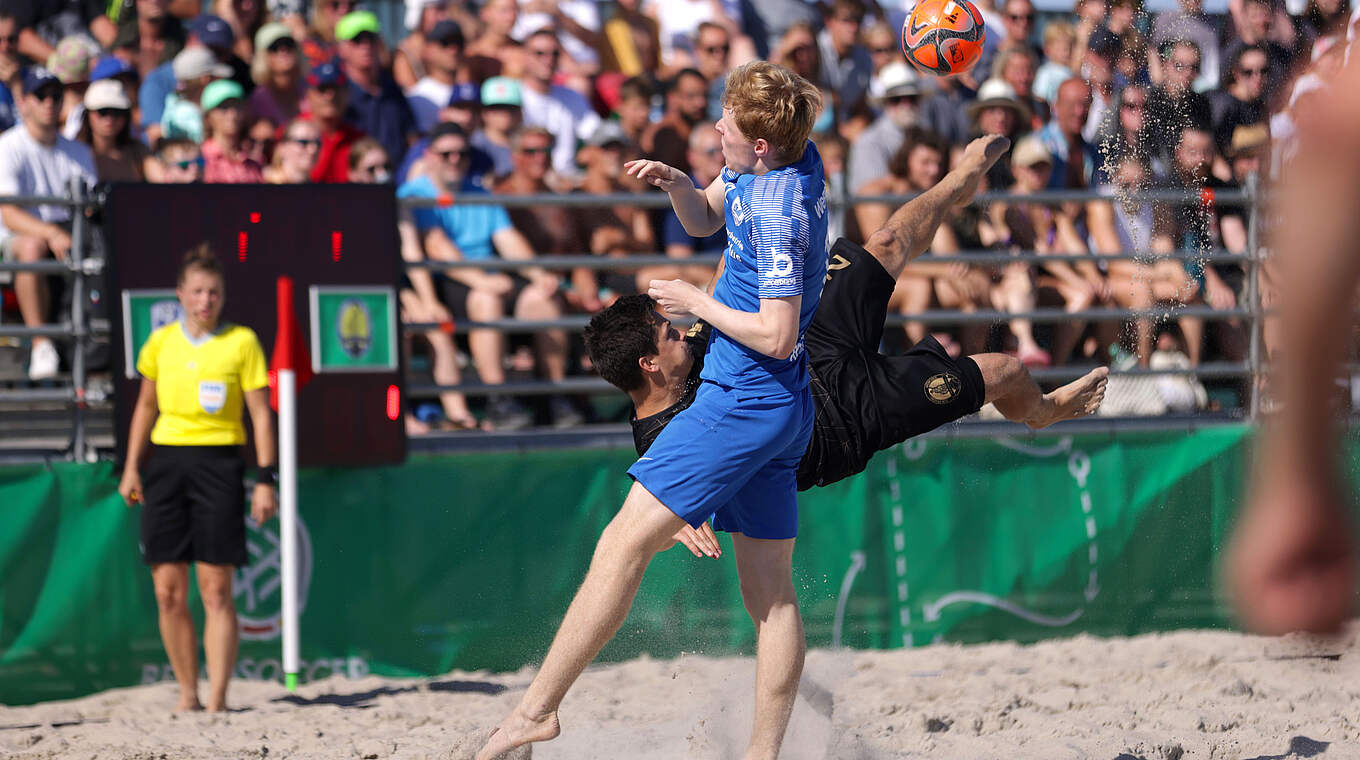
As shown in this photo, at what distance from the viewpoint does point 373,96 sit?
8.15 meters

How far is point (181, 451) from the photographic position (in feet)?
19.9

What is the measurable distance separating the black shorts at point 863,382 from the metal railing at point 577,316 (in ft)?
5.25

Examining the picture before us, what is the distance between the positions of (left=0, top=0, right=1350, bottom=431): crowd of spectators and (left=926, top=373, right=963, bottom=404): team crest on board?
89.3 inches

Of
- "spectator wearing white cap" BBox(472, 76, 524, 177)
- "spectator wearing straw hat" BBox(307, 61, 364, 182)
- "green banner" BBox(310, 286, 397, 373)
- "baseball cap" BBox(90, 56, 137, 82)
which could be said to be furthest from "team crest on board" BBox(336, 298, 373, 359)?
"baseball cap" BBox(90, 56, 137, 82)

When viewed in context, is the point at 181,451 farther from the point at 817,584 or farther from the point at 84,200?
the point at 817,584

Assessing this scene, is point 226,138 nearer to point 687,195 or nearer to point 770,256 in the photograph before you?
point 687,195

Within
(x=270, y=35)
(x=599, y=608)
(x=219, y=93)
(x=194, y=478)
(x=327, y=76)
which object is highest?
(x=270, y=35)

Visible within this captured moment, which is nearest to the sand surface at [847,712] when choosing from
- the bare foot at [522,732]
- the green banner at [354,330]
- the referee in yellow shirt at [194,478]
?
the referee in yellow shirt at [194,478]

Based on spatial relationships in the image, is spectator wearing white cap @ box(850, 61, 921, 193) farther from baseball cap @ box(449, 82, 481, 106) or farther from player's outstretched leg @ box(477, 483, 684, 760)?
player's outstretched leg @ box(477, 483, 684, 760)

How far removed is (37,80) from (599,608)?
4797 mm

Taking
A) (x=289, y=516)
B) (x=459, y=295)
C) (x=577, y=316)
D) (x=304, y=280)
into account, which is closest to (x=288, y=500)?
(x=289, y=516)

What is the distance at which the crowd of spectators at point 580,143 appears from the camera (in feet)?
23.1

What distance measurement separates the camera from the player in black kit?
14.5 ft

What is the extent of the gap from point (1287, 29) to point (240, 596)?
19.7ft
